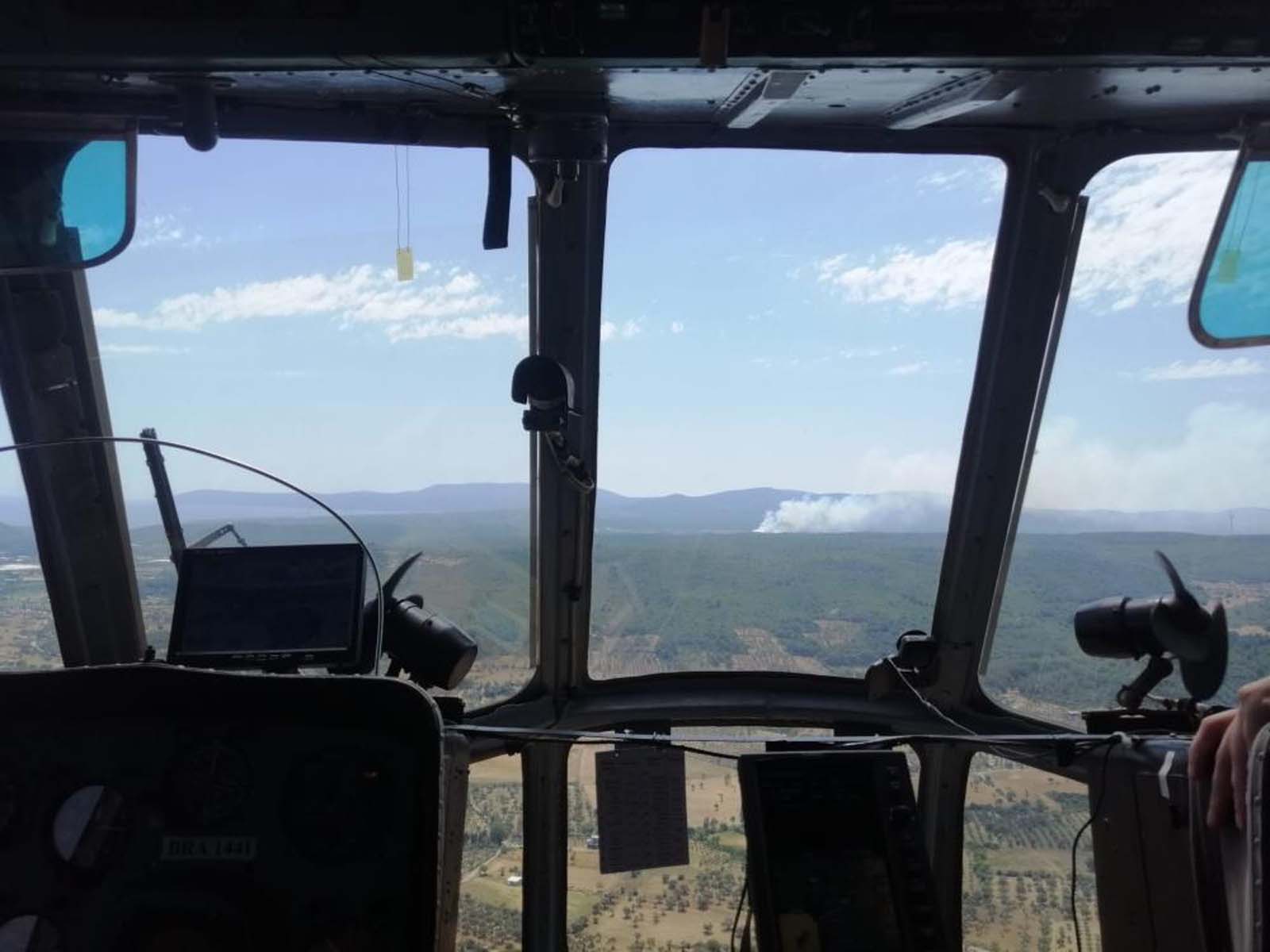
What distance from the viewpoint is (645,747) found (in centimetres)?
232

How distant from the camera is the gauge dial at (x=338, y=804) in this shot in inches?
55.1

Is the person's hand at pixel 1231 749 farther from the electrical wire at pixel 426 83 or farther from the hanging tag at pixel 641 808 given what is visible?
the electrical wire at pixel 426 83

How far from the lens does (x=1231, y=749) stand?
1.19m

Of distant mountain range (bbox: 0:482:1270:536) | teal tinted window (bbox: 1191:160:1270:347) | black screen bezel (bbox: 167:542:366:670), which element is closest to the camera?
black screen bezel (bbox: 167:542:366:670)

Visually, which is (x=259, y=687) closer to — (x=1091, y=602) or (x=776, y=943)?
(x=776, y=943)

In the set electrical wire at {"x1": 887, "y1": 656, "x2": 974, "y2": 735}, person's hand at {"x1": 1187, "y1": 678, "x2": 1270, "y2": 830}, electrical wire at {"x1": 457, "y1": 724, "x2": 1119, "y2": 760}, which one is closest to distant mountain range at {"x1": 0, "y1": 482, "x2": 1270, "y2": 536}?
electrical wire at {"x1": 887, "y1": 656, "x2": 974, "y2": 735}

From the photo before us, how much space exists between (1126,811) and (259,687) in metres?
1.49

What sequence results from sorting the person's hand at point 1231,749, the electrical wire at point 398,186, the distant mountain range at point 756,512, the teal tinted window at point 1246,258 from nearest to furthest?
the person's hand at point 1231,749 → the teal tinted window at point 1246,258 → the electrical wire at point 398,186 → the distant mountain range at point 756,512

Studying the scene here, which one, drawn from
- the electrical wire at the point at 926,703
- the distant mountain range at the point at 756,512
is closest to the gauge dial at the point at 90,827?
the distant mountain range at the point at 756,512

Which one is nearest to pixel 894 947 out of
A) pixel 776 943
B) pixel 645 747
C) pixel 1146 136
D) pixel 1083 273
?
pixel 776 943

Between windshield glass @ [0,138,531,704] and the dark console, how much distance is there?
39.6 inches

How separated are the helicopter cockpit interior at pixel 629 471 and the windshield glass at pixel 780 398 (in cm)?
1

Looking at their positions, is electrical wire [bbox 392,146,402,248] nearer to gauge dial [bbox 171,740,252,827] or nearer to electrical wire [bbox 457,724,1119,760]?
electrical wire [bbox 457,724,1119,760]

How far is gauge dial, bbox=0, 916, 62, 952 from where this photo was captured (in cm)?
134
